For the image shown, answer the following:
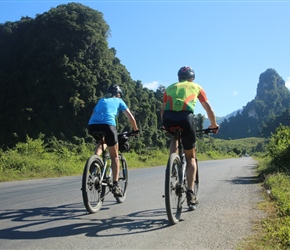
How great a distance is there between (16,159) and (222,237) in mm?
12042

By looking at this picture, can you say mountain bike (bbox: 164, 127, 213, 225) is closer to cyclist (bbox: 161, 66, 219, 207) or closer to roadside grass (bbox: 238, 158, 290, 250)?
cyclist (bbox: 161, 66, 219, 207)

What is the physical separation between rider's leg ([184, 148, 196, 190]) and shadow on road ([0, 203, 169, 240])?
55cm

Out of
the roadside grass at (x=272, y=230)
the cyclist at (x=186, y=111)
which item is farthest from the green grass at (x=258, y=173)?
the cyclist at (x=186, y=111)

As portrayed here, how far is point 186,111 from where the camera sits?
412cm

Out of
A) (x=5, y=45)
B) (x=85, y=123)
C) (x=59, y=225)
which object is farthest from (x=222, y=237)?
(x=5, y=45)

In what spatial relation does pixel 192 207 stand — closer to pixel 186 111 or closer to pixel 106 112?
pixel 186 111

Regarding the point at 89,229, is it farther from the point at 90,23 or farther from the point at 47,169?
the point at 90,23

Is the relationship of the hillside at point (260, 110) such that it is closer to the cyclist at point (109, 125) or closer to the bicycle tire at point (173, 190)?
the cyclist at point (109, 125)

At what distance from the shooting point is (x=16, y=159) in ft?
45.0

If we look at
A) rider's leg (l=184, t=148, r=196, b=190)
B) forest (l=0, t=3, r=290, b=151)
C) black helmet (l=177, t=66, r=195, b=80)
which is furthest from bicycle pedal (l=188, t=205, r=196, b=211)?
forest (l=0, t=3, r=290, b=151)

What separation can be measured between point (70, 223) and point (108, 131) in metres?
1.43

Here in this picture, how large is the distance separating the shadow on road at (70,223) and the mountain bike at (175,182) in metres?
0.18

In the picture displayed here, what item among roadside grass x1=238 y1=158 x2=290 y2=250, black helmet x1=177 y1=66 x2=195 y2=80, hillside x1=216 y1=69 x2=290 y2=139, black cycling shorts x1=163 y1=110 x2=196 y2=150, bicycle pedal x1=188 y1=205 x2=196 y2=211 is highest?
hillside x1=216 y1=69 x2=290 y2=139

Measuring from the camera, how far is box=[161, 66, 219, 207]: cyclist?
13.5ft
